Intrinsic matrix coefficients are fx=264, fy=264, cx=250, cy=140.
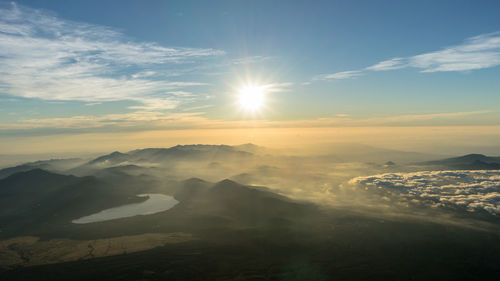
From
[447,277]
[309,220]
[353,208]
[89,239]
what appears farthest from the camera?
[353,208]

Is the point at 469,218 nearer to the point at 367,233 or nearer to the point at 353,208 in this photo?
the point at 353,208

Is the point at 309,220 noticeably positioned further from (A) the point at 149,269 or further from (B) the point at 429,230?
(A) the point at 149,269

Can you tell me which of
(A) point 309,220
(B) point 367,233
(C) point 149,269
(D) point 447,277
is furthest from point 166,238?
(D) point 447,277

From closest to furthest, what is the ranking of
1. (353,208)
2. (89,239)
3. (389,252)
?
(389,252) → (89,239) → (353,208)

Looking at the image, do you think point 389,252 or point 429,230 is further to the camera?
point 429,230

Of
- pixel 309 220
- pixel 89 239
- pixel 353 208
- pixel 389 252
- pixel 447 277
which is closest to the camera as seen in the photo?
pixel 447 277

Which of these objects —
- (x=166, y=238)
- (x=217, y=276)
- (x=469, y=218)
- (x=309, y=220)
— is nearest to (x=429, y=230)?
(x=469, y=218)

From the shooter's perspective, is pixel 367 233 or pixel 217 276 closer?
pixel 217 276

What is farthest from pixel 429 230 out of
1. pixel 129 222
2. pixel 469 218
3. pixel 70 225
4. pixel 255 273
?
pixel 70 225

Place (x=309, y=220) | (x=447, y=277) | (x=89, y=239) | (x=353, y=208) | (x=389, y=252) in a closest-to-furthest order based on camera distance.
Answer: (x=447, y=277) → (x=389, y=252) → (x=89, y=239) → (x=309, y=220) → (x=353, y=208)
